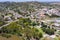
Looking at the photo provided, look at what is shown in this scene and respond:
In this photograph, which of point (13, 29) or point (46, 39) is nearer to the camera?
point (46, 39)

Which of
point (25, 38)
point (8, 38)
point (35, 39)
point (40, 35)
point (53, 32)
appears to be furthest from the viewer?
point (53, 32)

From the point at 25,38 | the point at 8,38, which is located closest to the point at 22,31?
the point at 25,38

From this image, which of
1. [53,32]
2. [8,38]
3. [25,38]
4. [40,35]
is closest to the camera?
[8,38]

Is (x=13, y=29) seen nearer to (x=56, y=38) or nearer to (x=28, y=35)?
(x=28, y=35)

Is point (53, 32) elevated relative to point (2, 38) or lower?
lower

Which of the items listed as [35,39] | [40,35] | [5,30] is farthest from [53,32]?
Answer: [5,30]

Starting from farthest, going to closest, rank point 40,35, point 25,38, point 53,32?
point 53,32
point 40,35
point 25,38

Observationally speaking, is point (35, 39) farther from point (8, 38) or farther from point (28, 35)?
point (8, 38)

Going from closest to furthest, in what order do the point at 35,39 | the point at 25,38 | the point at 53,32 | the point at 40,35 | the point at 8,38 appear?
the point at 8,38, the point at 25,38, the point at 35,39, the point at 40,35, the point at 53,32

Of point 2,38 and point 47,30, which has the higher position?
point 2,38
